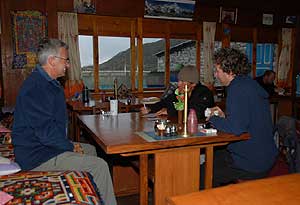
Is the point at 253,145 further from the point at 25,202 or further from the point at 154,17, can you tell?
the point at 154,17

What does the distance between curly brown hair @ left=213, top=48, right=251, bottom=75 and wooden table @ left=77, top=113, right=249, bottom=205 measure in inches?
19.7

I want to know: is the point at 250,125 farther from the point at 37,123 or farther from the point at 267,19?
the point at 267,19

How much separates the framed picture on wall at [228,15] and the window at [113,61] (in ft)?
7.00

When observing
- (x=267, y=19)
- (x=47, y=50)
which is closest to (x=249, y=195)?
(x=47, y=50)

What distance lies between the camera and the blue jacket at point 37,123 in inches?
70.8

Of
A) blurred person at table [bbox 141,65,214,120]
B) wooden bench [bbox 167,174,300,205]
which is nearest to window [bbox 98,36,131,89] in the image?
blurred person at table [bbox 141,65,214,120]

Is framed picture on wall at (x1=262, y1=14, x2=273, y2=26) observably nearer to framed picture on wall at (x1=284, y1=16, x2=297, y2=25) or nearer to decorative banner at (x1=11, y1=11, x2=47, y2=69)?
framed picture on wall at (x1=284, y1=16, x2=297, y2=25)

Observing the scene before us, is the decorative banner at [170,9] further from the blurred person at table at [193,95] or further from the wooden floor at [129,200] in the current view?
the wooden floor at [129,200]

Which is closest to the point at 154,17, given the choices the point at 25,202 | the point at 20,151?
the point at 20,151

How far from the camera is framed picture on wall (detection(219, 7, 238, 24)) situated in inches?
236

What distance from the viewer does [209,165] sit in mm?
1968

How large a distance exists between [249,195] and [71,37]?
4.40 m

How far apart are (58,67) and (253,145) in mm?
1462

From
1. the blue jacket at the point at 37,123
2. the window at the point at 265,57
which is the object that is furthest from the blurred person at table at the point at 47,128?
the window at the point at 265,57
